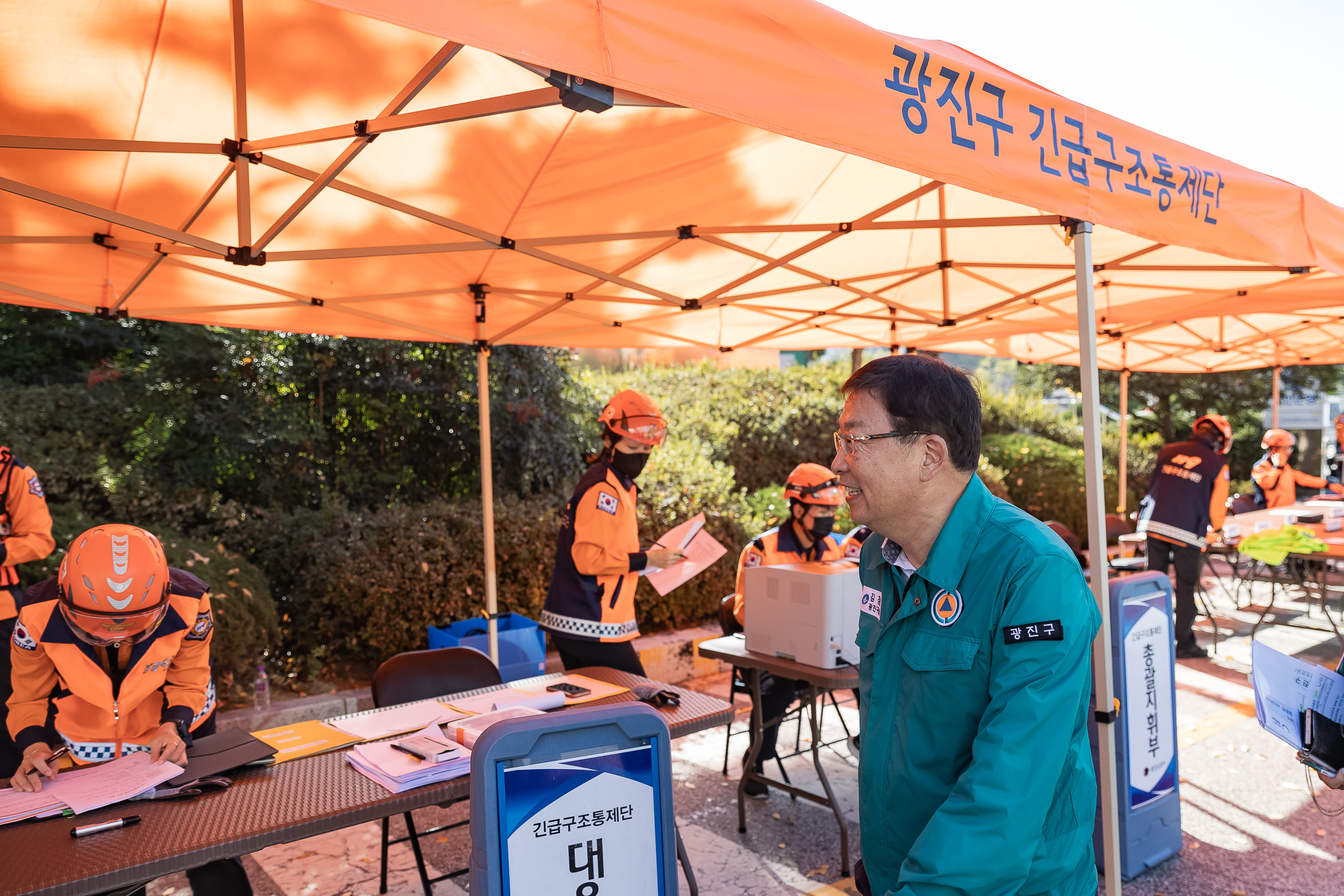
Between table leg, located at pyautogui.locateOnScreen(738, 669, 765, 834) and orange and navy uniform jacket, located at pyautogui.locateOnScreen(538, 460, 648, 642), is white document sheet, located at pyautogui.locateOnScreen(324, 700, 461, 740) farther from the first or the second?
table leg, located at pyautogui.locateOnScreen(738, 669, 765, 834)

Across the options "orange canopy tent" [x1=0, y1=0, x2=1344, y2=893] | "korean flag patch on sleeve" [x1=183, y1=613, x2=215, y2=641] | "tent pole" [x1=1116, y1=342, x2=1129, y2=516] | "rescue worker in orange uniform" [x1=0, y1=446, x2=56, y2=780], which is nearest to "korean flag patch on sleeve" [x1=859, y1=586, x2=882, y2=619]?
"orange canopy tent" [x1=0, y1=0, x2=1344, y2=893]

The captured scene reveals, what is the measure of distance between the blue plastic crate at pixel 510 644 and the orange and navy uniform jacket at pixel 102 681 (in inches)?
108

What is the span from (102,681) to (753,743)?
2.87 meters

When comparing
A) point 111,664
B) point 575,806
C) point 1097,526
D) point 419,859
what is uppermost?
point 1097,526

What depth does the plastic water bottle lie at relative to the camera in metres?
5.25

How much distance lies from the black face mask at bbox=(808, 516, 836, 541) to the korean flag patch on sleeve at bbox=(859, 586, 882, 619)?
3.03 m

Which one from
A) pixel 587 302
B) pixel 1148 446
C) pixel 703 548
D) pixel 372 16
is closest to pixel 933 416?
pixel 372 16

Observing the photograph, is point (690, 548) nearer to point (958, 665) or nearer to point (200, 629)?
point (200, 629)

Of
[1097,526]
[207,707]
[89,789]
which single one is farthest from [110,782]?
[1097,526]

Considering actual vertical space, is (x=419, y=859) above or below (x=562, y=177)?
below

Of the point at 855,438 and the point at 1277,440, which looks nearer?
the point at 855,438

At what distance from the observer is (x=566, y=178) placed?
3744mm

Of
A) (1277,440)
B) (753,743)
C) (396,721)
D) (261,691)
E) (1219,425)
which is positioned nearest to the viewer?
(396,721)

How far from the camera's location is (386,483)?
827 centimetres
